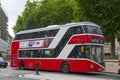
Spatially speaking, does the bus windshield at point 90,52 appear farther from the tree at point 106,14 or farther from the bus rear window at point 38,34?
the tree at point 106,14

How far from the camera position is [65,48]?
28.1m

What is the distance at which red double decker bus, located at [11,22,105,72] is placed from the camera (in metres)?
26.1

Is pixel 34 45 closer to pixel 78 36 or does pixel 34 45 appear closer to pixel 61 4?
pixel 78 36

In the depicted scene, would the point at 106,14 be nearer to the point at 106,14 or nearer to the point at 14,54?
the point at 106,14

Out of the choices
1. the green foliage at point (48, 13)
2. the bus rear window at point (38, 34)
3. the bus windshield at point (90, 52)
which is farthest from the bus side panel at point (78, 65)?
the green foliage at point (48, 13)

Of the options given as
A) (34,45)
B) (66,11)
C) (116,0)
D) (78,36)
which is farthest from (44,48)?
(66,11)

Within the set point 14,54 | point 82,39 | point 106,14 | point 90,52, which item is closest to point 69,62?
point 90,52

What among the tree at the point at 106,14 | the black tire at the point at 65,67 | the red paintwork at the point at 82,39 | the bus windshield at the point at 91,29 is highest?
the tree at the point at 106,14

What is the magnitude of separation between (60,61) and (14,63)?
837 cm

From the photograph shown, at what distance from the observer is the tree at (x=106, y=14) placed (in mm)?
47406

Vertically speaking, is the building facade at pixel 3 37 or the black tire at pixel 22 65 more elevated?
the building facade at pixel 3 37

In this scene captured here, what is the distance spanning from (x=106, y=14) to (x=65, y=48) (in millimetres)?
21264

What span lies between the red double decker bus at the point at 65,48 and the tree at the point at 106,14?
17.1 m

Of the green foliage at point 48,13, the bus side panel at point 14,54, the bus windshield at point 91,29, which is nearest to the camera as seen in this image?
the bus windshield at point 91,29
